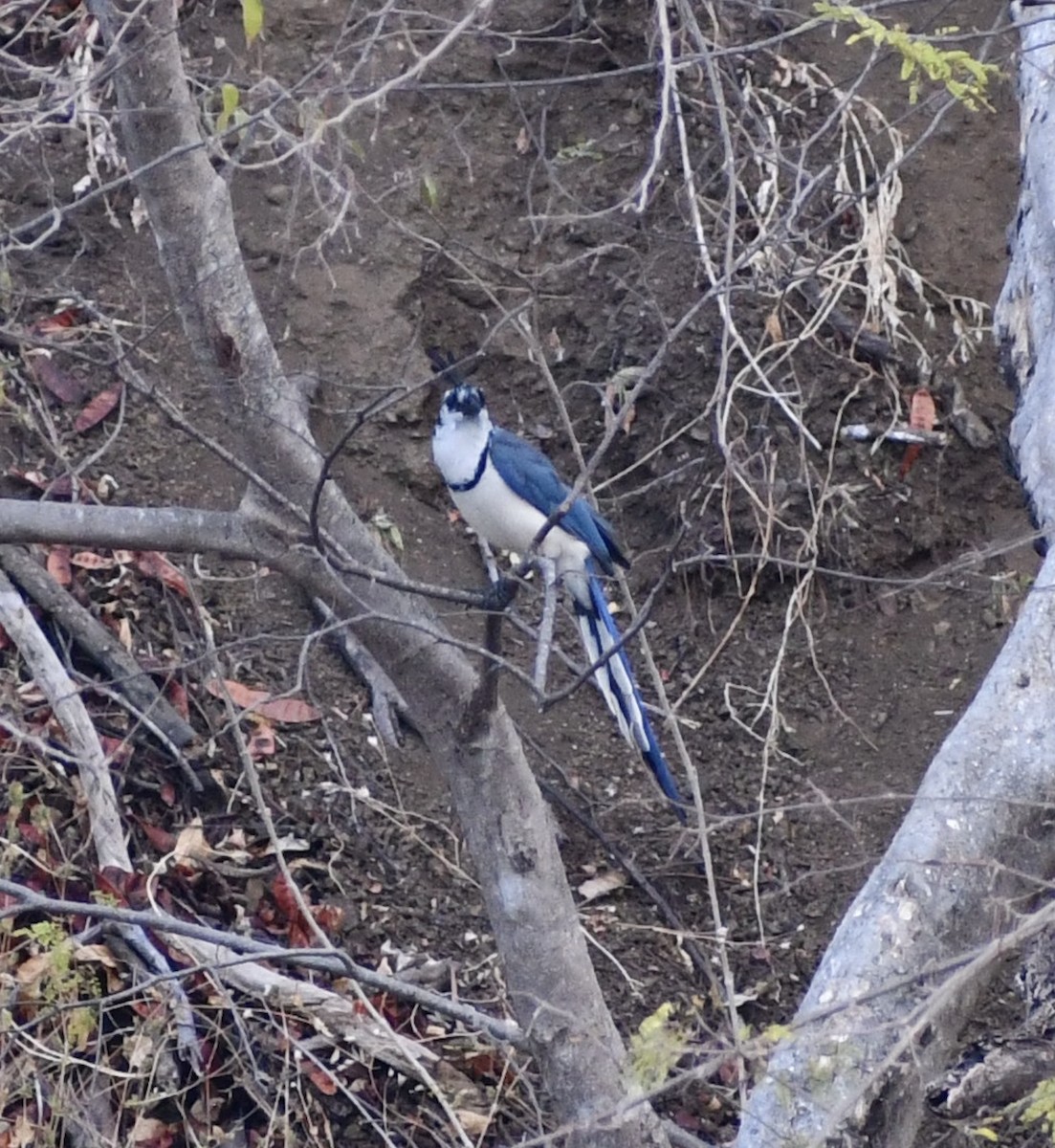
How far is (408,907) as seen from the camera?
14.9ft

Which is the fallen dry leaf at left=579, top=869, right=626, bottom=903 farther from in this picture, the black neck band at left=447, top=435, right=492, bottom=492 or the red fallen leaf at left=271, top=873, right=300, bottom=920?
the black neck band at left=447, top=435, right=492, bottom=492

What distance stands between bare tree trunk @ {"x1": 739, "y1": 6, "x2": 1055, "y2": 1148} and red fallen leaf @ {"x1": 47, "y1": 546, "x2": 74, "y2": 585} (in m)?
2.61

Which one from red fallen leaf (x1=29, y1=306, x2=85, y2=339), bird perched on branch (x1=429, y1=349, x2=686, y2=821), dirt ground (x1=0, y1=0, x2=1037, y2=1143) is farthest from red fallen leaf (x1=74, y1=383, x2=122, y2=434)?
bird perched on branch (x1=429, y1=349, x2=686, y2=821)

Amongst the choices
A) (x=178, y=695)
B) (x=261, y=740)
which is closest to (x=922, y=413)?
(x=261, y=740)

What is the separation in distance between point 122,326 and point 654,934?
2347mm

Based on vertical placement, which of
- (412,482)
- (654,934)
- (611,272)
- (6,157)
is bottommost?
(654,934)

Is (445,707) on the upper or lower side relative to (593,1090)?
upper

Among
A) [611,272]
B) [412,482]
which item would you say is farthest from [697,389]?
[412,482]

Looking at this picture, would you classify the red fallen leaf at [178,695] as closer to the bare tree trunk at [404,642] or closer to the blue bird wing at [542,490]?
the blue bird wing at [542,490]

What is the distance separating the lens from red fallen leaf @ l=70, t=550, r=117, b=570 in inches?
187

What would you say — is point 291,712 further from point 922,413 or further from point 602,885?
point 922,413

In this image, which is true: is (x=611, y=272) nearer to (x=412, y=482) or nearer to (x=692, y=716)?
(x=412, y=482)

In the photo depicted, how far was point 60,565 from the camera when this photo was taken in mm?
4719

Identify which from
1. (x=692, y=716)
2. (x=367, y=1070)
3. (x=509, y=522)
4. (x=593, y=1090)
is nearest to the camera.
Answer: (x=593, y=1090)
